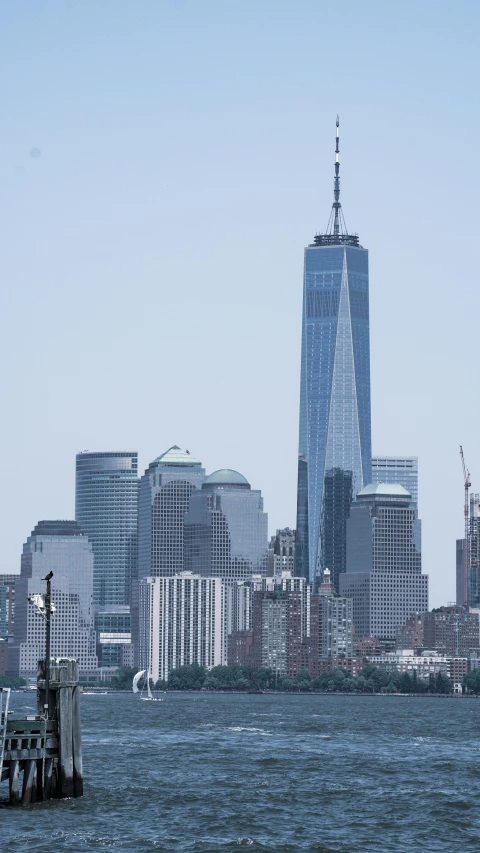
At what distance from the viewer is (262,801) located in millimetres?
98188

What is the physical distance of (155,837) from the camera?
8331 cm

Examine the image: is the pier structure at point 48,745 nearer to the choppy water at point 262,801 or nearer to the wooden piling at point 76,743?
the wooden piling at point 76,743

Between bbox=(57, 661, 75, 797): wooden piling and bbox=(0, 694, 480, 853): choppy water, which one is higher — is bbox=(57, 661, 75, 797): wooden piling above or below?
above

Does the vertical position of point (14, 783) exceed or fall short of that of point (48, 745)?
it falls short

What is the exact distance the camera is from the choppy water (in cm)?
8288

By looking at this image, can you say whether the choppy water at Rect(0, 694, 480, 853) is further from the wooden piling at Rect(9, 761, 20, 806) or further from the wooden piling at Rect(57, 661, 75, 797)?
the wooden piling at Rect(57, 661, 75, 797)

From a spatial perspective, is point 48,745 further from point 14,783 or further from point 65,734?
point 14,783

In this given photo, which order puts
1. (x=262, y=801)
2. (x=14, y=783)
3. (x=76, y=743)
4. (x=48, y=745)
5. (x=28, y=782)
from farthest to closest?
(x=262, y=801)
(x=76, y=743)
(x=28, y=782)
(x=48, y=745)
(x=14, y=783)

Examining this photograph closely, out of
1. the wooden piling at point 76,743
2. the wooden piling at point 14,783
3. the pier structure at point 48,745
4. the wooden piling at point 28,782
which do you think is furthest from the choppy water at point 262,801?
the wooden piling at point 76,743

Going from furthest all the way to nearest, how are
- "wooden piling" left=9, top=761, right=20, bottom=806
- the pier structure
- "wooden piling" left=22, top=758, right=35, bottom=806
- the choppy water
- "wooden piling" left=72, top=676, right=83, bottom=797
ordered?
1. "wooden piling" left=72, top=676, right=83, bottom=797
2. "wooden piling" left=22, top=758, right=35, bottom=806
3. "wooden piling" left=9, top=761, right=20, bottom=806
4. the pier structure
5. the choppy water

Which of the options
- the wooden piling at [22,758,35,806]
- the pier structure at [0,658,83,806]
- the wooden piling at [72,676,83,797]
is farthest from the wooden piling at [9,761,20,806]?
the wooden piling at [72,676,83,797]

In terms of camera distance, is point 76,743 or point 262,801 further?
point 262,801

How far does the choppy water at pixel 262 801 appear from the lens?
82.9 meters

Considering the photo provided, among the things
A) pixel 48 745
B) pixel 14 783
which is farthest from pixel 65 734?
pixel 14 783
